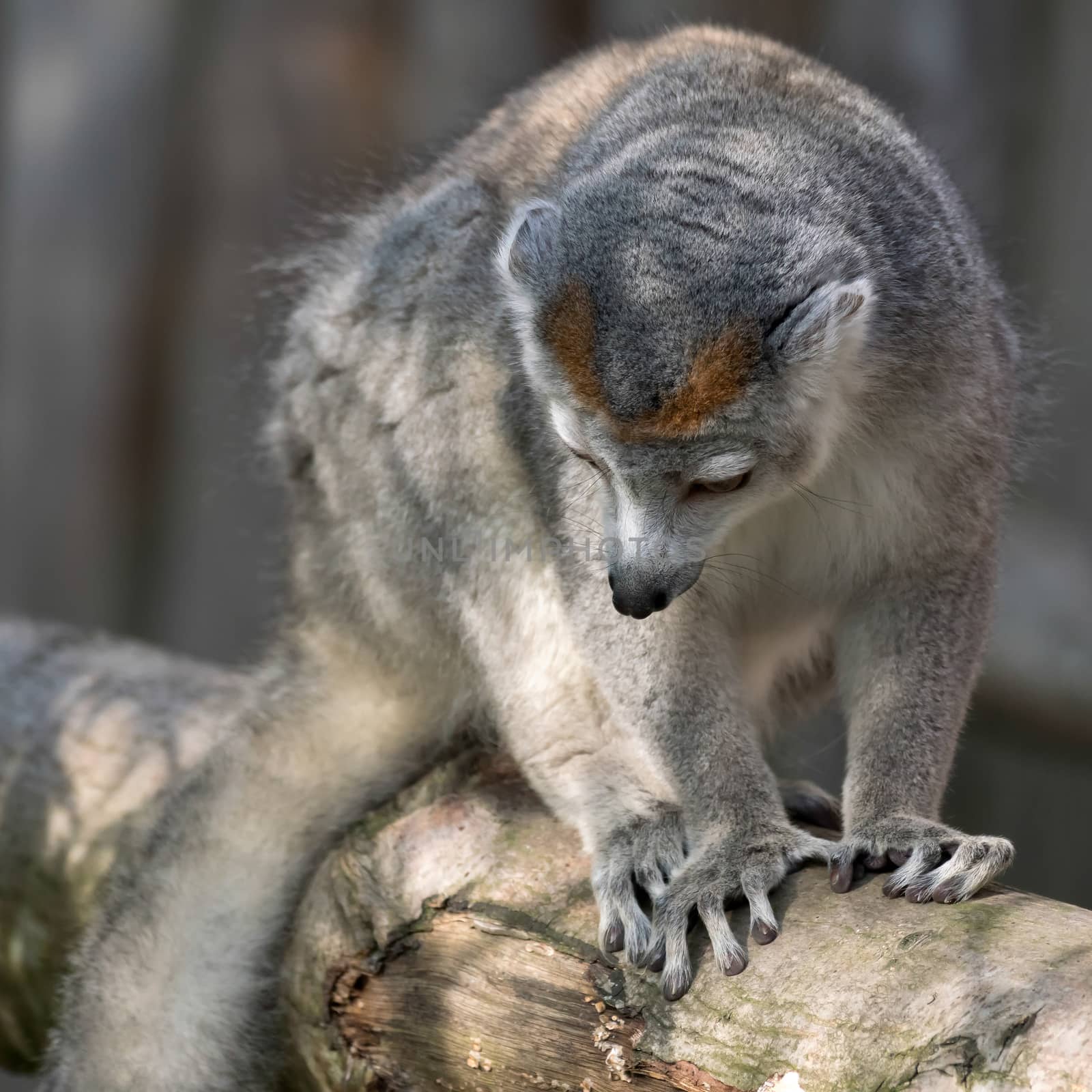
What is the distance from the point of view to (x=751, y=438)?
3.85 meters

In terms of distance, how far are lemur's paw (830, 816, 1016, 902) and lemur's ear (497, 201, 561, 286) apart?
1.88 metres

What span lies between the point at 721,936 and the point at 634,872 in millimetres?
492

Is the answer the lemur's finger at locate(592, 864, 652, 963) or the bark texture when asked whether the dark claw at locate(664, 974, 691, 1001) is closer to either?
the bark texture

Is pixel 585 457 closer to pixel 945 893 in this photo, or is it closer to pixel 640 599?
pixel 640 599

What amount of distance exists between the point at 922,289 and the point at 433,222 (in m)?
1.88

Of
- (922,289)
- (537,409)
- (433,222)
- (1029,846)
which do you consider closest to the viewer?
(922,289)

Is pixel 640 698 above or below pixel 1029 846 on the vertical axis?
above

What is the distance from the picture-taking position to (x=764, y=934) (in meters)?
3.69

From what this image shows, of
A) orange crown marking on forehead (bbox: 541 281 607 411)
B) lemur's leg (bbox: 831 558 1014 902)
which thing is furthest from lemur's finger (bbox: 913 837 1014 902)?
orange crown marking on forehead (bbox: 541 281 607 411)

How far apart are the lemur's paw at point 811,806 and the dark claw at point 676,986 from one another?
126cm

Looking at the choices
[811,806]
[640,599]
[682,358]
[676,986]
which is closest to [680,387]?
[682,358]

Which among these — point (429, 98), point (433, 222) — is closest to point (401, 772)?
point (433, 222)

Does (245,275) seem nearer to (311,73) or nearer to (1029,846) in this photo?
(311,73)

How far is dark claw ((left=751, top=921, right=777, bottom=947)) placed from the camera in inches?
145
